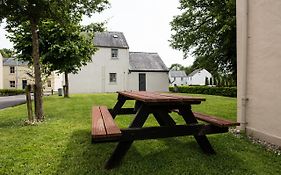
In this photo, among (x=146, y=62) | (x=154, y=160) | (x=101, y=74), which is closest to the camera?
(x=154, y=160)

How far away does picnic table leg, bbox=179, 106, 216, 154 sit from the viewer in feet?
13.8

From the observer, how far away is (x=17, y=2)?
6965 millimetres

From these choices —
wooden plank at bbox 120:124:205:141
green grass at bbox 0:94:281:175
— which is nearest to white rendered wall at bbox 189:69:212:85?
green grass at bbox 0:94:281:175

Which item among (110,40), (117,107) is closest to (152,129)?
(117,107)

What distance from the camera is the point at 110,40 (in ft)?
108

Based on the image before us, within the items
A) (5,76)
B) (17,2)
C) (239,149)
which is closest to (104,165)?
(239,149)

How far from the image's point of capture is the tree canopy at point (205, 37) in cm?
1912

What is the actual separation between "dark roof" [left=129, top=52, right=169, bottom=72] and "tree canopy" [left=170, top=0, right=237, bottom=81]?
38.8 ft

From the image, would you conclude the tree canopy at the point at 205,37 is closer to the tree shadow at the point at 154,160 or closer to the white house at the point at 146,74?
the white house at the point at 146,74

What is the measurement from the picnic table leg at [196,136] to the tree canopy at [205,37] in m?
15.2

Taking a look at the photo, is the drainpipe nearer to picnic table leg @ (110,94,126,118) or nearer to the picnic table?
the picnic table

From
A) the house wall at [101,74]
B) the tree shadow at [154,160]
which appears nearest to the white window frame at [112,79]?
the house wall at [101,74]

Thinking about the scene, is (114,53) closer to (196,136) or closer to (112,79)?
(112,79)

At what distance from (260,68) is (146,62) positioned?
2988cm
